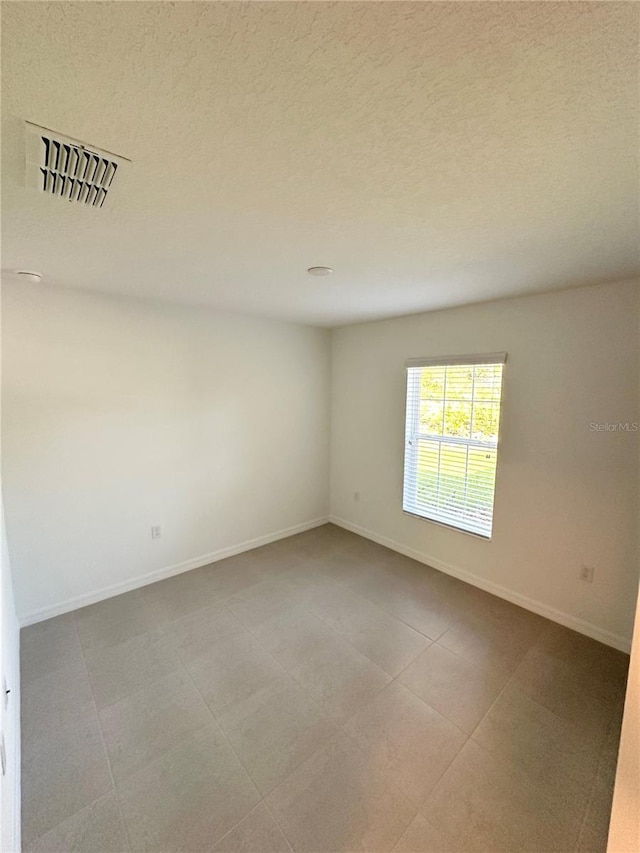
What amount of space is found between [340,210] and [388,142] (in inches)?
15.8

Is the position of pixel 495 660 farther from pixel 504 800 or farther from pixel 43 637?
pixel 43 637

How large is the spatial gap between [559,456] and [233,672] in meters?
2.66

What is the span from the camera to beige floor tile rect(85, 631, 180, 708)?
1.94m

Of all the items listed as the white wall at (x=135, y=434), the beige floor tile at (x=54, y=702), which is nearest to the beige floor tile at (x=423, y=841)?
the beige floor tile at (x=54, y=702)

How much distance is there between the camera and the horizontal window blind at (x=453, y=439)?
2.86m

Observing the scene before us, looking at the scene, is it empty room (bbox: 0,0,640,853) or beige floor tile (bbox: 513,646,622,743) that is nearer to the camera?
empty room (bbox: 0,0,640,853)

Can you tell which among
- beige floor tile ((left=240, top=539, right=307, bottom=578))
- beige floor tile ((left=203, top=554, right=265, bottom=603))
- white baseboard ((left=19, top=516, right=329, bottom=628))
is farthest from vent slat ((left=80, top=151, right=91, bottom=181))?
beige floor tile ((left=240, top=539, right=307, bottom=578))

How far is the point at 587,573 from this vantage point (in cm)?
240

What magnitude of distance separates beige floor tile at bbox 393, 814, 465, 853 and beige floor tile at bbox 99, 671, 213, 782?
101cm

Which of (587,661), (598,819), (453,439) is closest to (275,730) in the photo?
(598,819)

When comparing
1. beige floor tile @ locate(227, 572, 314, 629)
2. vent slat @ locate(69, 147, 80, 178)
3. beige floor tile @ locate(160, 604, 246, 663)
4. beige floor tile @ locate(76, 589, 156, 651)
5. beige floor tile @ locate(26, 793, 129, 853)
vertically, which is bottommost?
beige floor tile @ locate(26, 793, 129, 853)

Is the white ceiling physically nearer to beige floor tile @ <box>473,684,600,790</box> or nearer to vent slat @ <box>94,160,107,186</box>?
vent slat @ <box>94,160,107,186</box>

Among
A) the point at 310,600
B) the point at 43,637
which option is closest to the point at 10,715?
the point at 43,637

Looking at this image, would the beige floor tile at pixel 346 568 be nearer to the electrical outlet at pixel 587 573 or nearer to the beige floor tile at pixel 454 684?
the beige floor tile at pixel 454 684
